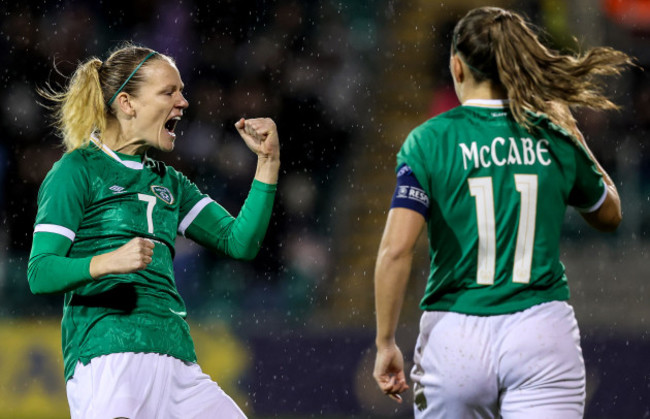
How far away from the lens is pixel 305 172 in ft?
29.5

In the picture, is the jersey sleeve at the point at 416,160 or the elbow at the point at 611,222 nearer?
the jersey sleeve at the point at 416,160

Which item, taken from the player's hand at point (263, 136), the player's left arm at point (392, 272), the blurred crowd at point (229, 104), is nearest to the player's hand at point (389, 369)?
the player's left arm at point (392, 272)

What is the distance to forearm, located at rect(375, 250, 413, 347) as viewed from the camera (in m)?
2.76

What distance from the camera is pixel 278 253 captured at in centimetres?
852

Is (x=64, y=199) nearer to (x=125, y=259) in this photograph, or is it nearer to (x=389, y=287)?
(x=125, y=259)

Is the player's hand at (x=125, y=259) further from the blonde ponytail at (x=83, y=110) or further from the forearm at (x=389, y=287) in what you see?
the forearm at (x=389, y=287)

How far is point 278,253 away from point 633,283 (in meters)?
2.88

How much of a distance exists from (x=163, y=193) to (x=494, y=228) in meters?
1.17

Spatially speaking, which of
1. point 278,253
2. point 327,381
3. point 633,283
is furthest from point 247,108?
point 633,283

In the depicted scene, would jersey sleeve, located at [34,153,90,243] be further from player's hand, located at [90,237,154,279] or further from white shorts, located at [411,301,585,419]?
white shorts, located at [411,301,585,419]

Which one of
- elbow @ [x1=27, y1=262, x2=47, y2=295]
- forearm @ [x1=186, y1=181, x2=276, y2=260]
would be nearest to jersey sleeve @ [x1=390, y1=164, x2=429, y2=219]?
forearm @ [x1=186, y1=181, x2=276, y2=260]

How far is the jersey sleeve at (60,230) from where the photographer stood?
298cm

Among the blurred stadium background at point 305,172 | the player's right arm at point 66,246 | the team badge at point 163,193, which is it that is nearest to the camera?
the player's right arm at point 66,246

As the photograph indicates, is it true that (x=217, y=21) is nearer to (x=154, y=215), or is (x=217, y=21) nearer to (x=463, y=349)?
(x=154, y=215)
